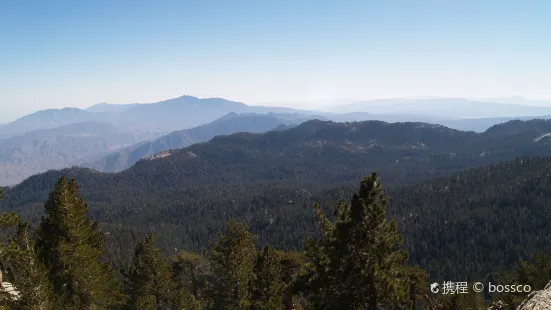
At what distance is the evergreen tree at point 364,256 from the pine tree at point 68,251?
2297 centimetres

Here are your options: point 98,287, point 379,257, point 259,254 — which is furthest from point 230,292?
point 379,257

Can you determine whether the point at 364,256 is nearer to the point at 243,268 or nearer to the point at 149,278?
the point at 243,268

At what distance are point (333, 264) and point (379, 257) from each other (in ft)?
8.83

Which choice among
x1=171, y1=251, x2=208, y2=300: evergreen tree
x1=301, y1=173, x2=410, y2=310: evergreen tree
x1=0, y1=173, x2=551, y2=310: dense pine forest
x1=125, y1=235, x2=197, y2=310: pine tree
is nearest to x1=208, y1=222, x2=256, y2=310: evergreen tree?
x1=0, y1=173, x2=551, y2=310: dense pine forest

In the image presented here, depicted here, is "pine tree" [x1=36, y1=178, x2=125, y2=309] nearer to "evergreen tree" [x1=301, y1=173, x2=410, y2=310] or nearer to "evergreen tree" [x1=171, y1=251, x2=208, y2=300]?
"evergreen tree" [x1=301, y1=173, x2=410, y2=310]

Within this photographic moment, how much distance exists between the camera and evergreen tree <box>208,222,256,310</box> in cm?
3491

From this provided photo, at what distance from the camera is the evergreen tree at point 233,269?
34.9 meters

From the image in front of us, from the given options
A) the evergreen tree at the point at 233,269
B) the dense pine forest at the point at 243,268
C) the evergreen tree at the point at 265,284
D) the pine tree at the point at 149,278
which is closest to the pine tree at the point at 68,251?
the dense pine forest at the point at 243,268

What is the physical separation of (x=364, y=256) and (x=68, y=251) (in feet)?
86.4

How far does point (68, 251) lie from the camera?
3117 centimetres

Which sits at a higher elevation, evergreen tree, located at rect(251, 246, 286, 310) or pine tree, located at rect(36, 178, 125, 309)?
pine tree, located at rect(36, 178, 125, 309)

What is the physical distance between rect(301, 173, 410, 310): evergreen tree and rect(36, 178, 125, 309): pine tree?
23.0 meters

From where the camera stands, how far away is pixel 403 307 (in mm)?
20219

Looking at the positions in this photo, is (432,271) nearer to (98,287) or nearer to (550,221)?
(550,221)
